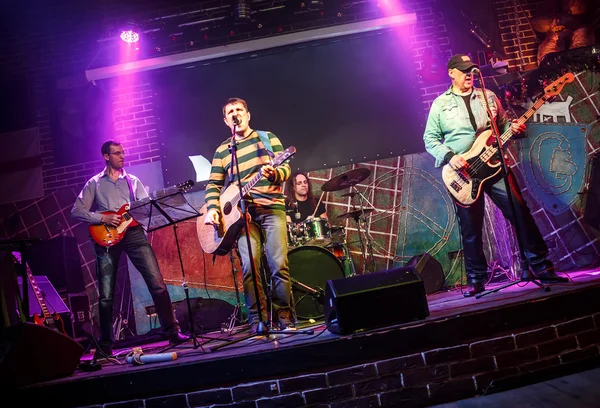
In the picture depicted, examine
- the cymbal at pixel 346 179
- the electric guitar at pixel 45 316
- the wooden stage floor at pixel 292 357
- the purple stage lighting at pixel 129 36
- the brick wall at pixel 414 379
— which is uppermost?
the purple stage lighting at pixel 129 36

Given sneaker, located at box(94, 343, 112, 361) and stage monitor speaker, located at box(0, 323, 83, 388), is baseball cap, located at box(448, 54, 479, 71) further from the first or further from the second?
sneaker, located at box(94, 343, 112, 361)

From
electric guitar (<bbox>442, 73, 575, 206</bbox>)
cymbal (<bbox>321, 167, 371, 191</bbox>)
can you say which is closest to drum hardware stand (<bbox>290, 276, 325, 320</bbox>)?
cymbal (<bbox>321, 167, 371, 191</bbox>)

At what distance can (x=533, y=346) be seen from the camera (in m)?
3.24

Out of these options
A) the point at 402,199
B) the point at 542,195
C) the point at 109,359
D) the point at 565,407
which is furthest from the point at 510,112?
the point at 109,359

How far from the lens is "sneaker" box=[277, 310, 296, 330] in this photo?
436 centimetres

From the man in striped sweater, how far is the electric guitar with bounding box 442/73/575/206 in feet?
5.32

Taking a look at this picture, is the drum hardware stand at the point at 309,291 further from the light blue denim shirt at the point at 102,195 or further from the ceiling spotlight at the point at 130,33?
the ceiling spotlight at the point at 130,33

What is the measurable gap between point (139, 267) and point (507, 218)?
12.2ft

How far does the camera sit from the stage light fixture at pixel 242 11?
23.0ft

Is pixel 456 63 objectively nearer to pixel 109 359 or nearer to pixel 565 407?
pixel 565 407

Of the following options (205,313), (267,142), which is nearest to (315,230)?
(267,142)

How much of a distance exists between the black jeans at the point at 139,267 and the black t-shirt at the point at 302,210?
2251mm

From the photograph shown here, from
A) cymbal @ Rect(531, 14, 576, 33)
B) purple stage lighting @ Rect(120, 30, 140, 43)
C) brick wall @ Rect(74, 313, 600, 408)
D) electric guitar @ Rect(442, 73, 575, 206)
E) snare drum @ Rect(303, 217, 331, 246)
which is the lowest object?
brick wall @ Rect(74, 313, 600, 408)

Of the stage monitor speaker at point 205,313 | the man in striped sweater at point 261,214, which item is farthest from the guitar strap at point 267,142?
the stage monitor speaker at point 205,313
